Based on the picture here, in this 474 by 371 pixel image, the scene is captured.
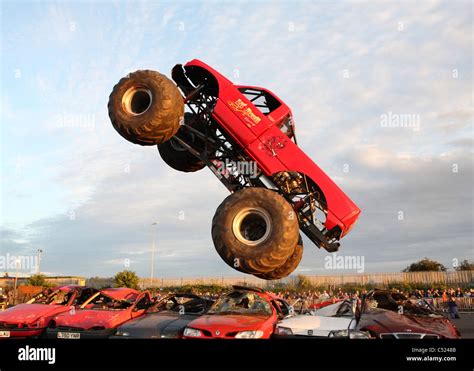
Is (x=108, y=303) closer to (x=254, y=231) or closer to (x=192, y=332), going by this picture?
(x=192, y=332)

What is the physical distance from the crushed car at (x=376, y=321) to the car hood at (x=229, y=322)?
0.48 m

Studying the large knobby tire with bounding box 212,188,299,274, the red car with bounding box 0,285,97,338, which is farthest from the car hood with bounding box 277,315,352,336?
the red car with bounding box 0,285,97,338

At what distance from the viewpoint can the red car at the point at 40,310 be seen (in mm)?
8570

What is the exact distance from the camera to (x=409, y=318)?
7.48 metres

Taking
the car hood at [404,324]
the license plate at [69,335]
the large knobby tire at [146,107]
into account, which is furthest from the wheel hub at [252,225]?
the license plate at [69,335]

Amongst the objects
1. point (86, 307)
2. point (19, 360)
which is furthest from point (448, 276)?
point (19, 360)

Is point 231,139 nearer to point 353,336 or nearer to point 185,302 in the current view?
point 185,302

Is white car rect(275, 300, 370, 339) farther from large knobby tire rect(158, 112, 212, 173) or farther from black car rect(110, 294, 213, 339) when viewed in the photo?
large knobby tire rect(158, 112, 212, 173)

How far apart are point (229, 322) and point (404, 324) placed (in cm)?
299

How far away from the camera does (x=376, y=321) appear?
24.1 ft

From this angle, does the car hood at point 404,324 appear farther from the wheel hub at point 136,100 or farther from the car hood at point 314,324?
the wheel hub at point 136,100

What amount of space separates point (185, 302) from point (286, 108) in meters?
4.93

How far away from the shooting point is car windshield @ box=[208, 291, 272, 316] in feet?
24.8

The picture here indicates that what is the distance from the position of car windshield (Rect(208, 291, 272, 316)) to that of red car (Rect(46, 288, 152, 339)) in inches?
84.3
